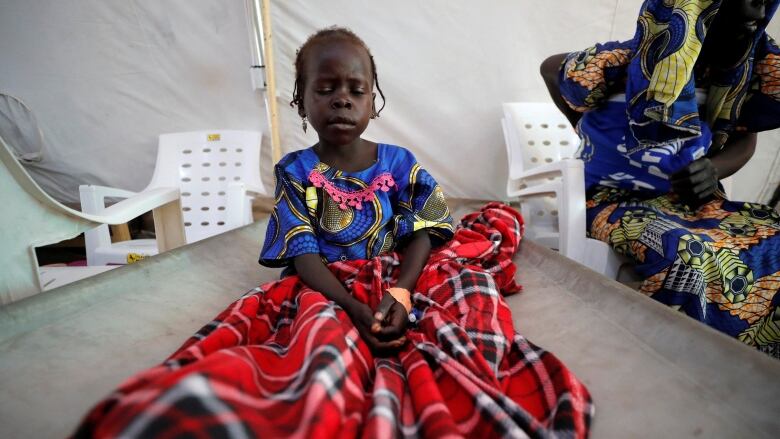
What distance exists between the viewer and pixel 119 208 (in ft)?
3.67

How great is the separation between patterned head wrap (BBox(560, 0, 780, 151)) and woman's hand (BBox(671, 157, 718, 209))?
10 cm


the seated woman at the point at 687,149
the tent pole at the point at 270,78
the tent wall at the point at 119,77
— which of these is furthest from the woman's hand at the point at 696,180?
the tent wall at the point at 119,77

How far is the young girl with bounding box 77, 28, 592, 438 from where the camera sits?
1.26 ft

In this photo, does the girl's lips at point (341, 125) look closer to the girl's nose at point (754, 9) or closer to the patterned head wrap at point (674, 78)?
the patterned head wrap at point (674, 78)

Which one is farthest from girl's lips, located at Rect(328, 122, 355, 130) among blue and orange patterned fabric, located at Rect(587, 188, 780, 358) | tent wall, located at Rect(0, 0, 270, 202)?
tent wall, located at Rect(0, 0, 270, 202)

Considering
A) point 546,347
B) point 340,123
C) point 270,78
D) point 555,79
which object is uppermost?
point 270,78

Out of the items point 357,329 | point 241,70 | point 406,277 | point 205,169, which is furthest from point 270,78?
point 357,329

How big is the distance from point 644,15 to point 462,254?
884mm

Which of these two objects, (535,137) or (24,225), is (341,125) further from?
(535,137)

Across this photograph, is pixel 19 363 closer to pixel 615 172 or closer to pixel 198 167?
pixel 198 167

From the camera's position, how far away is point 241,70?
6.15ft

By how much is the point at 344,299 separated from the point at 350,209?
0.27 metres

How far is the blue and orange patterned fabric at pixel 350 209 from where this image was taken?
35.7 inches

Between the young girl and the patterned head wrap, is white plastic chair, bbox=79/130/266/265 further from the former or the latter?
the patterned head wrap
